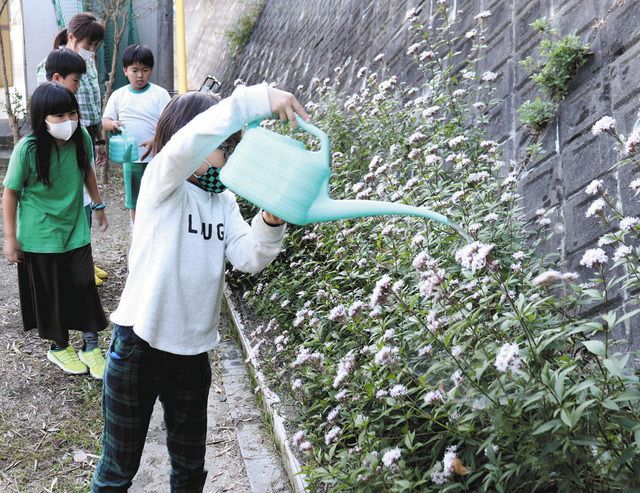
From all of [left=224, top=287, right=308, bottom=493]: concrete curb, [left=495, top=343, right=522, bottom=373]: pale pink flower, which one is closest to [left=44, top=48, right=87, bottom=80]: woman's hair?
[left=224, top=287, right=308, bottom=493]: concrete curb

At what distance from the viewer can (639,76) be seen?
2.96 metres

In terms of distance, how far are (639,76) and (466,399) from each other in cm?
162

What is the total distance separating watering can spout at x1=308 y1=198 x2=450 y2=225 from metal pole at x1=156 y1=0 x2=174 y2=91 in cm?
994

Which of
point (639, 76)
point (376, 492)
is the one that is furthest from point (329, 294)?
point (639, 76)

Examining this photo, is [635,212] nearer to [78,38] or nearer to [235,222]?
[235,222]

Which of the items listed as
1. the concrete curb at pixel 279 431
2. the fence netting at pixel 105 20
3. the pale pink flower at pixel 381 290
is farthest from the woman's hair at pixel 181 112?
the fence netting at pixel 105 20

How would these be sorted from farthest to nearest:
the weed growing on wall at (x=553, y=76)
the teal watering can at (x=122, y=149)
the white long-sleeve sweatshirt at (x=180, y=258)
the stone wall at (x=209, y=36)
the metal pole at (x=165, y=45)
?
the stone wall at (x=209, y=36) < the metal pole at (x=165, y=45) < the teal watering can at (x=122, y=149) < the weed growing on wall at (x=553, y=76) < the white long-sleeve sweatshirt at (x=180, y=258)

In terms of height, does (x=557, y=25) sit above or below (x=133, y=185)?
above

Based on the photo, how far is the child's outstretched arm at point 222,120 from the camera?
206 cm

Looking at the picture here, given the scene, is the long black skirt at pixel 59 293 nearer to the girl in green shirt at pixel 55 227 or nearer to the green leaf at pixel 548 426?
the girl in green shirt at pixel 55 227

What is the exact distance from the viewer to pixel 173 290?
2.39 meters

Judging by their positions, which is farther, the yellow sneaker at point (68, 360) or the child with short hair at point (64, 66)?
the child with short hair at point (64, 66)

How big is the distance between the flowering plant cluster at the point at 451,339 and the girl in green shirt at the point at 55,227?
3.24 ft

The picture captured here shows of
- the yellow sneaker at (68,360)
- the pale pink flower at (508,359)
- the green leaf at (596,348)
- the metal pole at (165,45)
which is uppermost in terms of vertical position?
the pale pink flower at (508,359)
